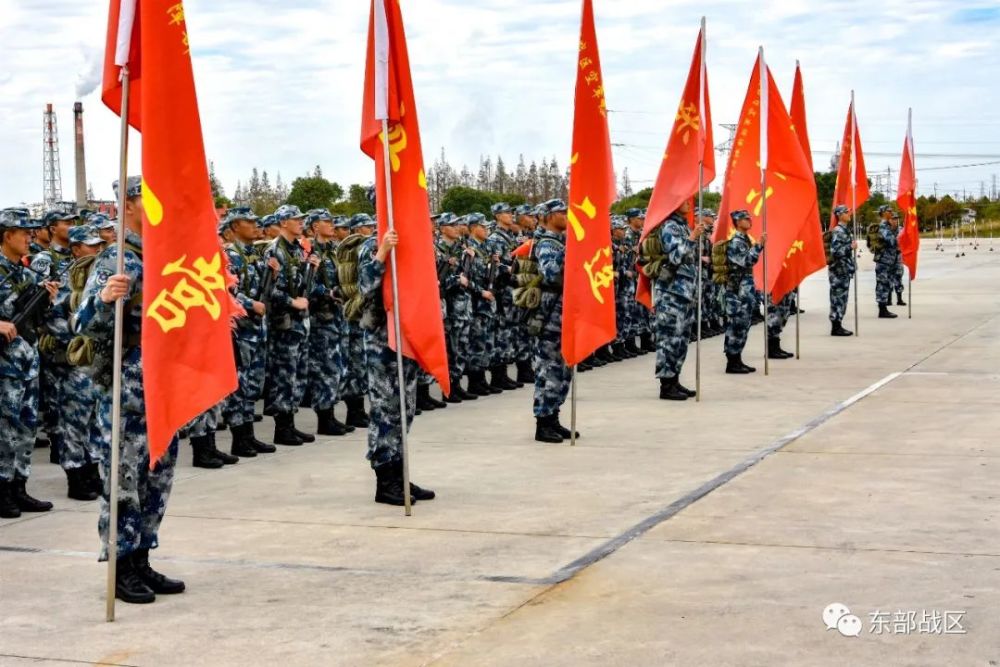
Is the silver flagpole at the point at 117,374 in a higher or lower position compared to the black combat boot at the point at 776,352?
higher

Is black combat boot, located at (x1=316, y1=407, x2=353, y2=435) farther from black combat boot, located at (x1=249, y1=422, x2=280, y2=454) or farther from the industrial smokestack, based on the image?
the industrial smokestack

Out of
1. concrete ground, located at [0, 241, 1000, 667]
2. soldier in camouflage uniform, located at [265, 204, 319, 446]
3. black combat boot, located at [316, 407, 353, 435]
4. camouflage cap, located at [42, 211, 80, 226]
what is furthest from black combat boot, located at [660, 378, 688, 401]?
camouflage cap, located at [42, 211, 80, 226]

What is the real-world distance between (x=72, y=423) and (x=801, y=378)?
8344 mm

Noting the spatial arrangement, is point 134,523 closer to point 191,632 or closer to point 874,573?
point 191,632

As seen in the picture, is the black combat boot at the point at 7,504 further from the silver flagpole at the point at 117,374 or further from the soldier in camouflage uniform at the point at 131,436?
the silver flagpole at the point at 117,374

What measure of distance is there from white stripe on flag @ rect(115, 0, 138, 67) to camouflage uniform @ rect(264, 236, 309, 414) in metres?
5.17

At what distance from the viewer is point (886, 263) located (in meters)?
23.4

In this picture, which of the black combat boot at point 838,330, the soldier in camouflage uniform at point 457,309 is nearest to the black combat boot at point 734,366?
the soldier in camouflage uniform at point 457,309

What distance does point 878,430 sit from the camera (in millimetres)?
10953

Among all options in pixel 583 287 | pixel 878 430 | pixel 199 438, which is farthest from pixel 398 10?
pixel 878 430

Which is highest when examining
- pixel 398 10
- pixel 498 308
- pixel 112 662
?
pixel 398 10

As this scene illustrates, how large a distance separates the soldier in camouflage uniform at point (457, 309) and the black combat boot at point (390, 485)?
516cm

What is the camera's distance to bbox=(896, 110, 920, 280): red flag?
73.8 feet

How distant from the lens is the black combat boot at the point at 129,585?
6.23m
